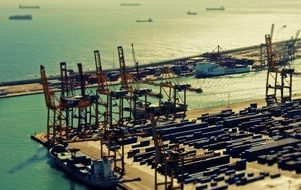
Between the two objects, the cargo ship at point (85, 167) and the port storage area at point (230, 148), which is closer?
the port storage area at point (230, 148)

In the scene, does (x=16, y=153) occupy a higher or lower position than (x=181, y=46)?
lower

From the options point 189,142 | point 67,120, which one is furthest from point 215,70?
point 67,120

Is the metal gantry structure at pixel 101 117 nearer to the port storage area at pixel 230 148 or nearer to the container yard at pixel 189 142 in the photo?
the container yard at pixel 189 142

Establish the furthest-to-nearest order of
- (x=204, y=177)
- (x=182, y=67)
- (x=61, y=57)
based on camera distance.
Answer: (x=61, y=57), (x=182, y=67), (x=204, y=177)

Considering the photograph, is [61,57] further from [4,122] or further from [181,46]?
[4,122]

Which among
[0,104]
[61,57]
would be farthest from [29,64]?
[0,104]

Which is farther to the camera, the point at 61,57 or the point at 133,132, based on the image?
the point at 61,57

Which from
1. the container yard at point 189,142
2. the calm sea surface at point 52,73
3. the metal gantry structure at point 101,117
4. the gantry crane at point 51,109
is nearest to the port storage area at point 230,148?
the container yard at point 189,142

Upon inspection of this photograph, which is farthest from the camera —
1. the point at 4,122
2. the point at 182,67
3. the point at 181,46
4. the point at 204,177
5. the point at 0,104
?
the point at 181,46
